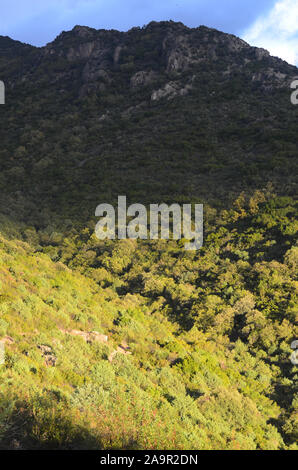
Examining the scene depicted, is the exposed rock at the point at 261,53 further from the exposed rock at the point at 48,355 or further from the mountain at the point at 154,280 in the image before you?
the exposed rock at the point at 48,355

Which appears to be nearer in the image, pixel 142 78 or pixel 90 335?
pixel 90 335

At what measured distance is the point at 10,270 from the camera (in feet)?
40.2

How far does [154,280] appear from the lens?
16.1m

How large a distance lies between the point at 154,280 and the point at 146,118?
36931mm

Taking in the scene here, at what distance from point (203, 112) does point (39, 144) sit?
24.1 m

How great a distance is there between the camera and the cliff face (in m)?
30.5

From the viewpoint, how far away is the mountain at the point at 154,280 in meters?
6.50

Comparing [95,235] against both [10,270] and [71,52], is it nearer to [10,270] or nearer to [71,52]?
[10,270]

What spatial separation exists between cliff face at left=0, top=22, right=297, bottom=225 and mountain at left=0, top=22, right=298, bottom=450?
0.31 metres

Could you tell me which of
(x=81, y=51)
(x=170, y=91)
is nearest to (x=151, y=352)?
(x=170, y=91)

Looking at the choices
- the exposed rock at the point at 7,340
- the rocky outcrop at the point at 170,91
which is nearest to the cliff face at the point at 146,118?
the rocky outcrop at the point at 170,91

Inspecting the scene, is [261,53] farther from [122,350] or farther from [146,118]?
[122,350]

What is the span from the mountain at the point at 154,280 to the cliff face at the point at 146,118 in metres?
0.31

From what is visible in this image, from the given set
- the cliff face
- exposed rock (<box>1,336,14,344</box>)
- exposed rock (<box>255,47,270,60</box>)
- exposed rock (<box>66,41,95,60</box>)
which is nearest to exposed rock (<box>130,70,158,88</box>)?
the cliff face
